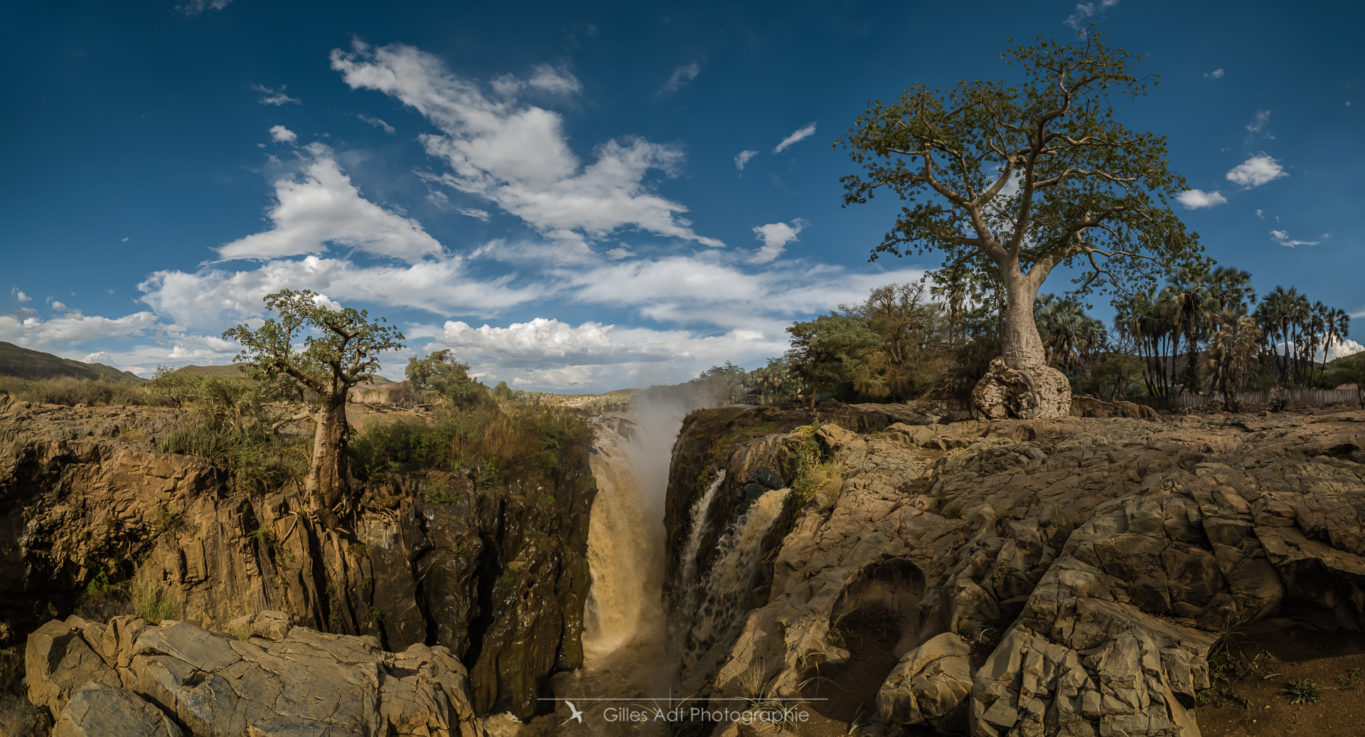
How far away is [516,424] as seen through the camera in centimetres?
1747

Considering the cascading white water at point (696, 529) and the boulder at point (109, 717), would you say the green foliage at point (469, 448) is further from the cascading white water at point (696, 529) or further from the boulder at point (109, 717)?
the boulder at point (109, 717)

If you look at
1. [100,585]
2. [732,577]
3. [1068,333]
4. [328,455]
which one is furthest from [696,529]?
[1068,333]

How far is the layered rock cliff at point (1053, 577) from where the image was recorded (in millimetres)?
4164

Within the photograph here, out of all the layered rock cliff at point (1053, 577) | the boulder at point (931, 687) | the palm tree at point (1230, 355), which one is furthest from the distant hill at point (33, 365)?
the palm tree at point (1230, 355)

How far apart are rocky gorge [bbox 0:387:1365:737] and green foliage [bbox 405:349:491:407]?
35.9 ft

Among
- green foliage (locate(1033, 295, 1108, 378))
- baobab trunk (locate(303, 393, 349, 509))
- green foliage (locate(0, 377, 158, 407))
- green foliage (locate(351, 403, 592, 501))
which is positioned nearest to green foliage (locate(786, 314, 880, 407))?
green foliage (locate(351, 403, 592, 501))

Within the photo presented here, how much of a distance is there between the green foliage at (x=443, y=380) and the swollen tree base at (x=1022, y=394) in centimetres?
1873

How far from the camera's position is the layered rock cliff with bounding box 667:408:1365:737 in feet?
13.7

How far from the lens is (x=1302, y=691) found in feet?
13.1

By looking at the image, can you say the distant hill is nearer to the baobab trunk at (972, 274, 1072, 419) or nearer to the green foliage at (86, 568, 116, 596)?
the green foliage at (86, 568, 116, 596)

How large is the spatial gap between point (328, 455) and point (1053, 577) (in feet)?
40.3

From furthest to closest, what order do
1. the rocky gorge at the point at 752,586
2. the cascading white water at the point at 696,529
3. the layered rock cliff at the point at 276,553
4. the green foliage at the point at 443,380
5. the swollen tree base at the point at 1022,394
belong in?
the green foliage at the point at 443,380 → the cascading white water at the point at 696,529 → the swollen tree base at the point at 1022,394 → the layered rock cliff at the point at 276,553 → the rocky gorge at the point at 752,586

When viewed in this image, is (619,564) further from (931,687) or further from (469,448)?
(931,687)

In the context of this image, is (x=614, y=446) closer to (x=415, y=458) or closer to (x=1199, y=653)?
(x=415, y=458)
